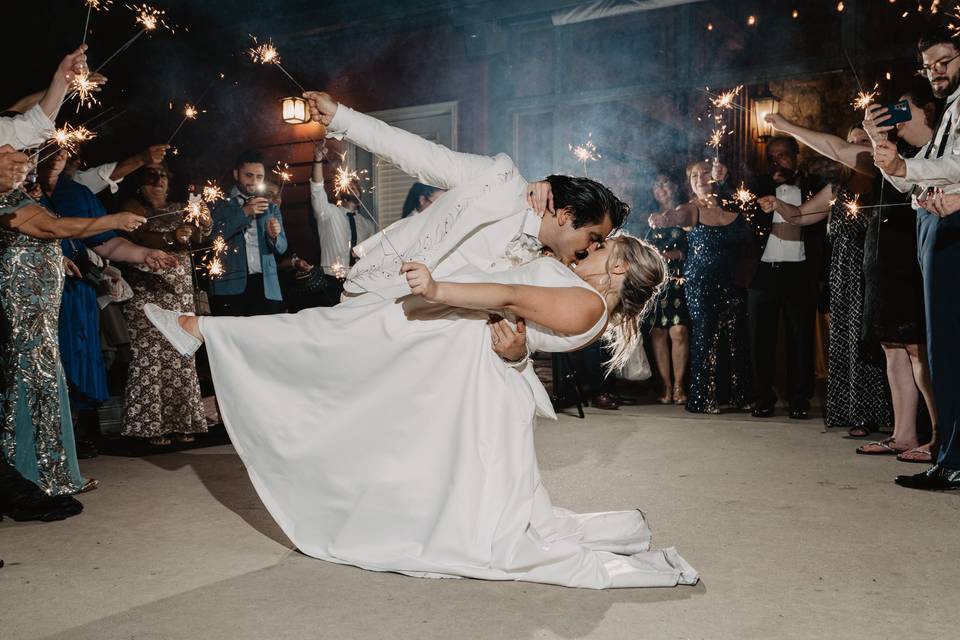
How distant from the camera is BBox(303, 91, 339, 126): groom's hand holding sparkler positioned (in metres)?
3.01

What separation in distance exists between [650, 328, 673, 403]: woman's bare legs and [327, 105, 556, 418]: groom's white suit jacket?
4.03 metres

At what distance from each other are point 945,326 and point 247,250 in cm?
428

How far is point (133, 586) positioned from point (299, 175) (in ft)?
27.6

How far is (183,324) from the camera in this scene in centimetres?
289

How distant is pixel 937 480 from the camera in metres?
3.72

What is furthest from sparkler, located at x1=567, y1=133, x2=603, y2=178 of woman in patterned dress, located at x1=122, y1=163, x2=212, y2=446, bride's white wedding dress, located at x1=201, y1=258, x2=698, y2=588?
bride's white wedding dress, located at x1=201, y1=258, x2=698, y2=588

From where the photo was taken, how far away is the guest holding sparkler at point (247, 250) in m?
5.71

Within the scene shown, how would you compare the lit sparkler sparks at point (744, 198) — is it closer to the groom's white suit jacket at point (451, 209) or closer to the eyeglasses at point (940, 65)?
the eyeglasses at point (940, 65)

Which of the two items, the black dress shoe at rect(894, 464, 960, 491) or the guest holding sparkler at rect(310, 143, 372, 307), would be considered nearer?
the black dress shoe at rect(894, 464, 960, 491)

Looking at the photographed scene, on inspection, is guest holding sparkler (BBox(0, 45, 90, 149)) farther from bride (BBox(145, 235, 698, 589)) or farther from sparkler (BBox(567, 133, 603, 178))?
sparkler (BBox(567, 133, 603, 178))

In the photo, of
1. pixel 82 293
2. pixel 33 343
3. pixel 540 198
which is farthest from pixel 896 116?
pixel 82 293

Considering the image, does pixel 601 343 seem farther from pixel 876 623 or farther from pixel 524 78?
pixel 876 623

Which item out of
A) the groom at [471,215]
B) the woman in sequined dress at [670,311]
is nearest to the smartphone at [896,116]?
the groom at [471,215]

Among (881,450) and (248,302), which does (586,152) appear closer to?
(248,302)
